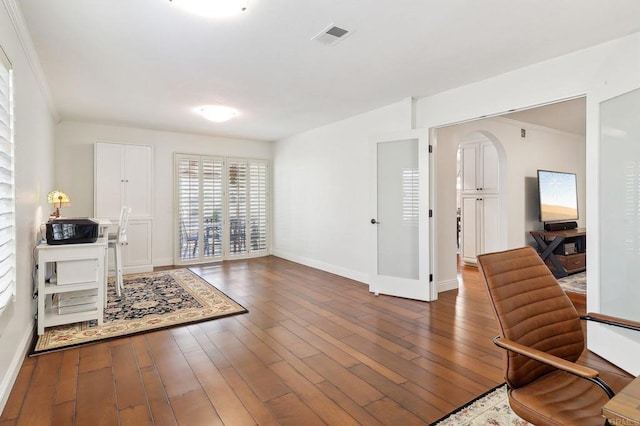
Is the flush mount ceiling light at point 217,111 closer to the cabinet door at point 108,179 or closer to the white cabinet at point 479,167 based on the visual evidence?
the cabinet door at point 108,179

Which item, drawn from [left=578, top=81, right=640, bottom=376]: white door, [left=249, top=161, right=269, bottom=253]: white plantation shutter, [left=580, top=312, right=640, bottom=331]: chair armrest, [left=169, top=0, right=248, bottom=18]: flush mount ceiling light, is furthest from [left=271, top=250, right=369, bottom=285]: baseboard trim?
[left=169, top=0, right=248, bottom=18]: flush mount ceiling light

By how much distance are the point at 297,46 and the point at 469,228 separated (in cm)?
460

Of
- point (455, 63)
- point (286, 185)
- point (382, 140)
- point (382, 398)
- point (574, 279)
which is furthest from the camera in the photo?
point (286, 185)

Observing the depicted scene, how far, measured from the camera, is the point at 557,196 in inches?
222

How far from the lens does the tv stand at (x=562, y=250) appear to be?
5156 mm

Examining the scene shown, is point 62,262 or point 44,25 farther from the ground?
point 44,25

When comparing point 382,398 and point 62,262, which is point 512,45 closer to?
point 382,398

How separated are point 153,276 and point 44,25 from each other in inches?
146

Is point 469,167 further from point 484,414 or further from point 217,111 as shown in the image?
point 484,414

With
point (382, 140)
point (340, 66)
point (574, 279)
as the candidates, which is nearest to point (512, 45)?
point (340, 66)

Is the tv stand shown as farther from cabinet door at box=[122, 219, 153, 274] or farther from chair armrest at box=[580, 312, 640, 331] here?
cabinet door at box=[122, 219, 153, 274]

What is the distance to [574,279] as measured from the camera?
4973 mm

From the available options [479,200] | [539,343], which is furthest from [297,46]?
[479,200]

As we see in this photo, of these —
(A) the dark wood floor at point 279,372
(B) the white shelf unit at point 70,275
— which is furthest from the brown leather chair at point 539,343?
(B) the white shelf unit at point 70,275
